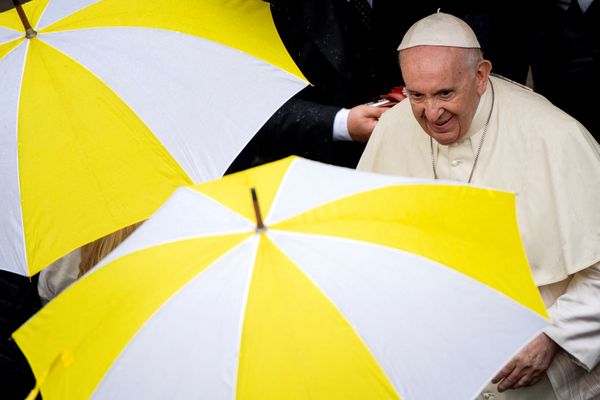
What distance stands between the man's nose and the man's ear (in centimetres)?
18

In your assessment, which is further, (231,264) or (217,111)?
(217,111)

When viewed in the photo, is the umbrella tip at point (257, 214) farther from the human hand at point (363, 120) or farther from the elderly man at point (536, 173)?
the human hand at point (363, 120)

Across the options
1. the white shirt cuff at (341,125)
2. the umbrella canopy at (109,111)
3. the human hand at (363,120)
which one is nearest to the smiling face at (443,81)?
the umbrella canopy at (109,111)

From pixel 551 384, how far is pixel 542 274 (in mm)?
438

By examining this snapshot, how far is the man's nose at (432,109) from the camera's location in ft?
12.0

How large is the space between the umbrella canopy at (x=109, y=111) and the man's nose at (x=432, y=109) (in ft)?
1.89

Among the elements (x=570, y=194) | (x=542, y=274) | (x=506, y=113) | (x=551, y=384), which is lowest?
(x=551, y=384)

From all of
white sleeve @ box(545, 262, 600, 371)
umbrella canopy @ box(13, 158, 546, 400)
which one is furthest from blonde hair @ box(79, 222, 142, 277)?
white sleeve @ box(545, 262, 600, 371)

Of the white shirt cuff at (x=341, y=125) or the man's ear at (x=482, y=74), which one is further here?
the white shirt cuff at (x=341, y=125)

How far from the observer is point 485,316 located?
2752 mm

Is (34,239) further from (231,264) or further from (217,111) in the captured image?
(231,264)

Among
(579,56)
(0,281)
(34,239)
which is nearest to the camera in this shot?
(34,239)

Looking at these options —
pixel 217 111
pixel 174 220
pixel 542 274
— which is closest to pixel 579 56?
pixel 542 274

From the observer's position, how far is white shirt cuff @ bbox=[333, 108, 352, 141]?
4.64 m
